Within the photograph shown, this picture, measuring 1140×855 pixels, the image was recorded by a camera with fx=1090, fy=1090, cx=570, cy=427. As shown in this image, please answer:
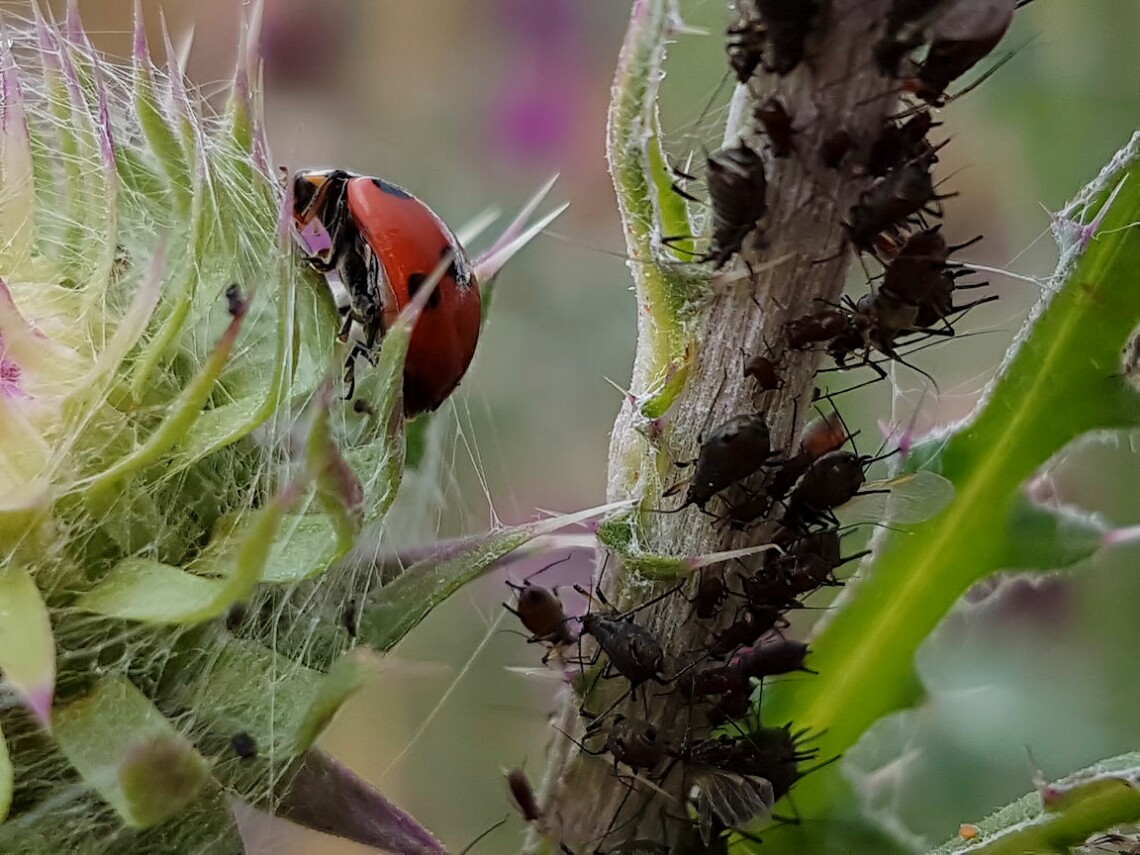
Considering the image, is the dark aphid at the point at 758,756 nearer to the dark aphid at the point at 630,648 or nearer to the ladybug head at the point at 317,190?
the dark aphid at the point at 630,648

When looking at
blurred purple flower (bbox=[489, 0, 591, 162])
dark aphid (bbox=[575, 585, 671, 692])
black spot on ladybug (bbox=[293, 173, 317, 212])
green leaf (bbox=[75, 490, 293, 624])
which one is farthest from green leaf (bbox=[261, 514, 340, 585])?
blurred purple flower (bbox=[489, 0, 591, 162])

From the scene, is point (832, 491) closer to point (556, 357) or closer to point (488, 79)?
point (556, 357)

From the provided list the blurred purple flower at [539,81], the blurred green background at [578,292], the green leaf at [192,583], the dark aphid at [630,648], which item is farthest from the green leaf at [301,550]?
the blurred purple flower at [539,81]

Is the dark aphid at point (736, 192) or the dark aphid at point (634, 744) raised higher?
the dark aphid at point (736, 192)

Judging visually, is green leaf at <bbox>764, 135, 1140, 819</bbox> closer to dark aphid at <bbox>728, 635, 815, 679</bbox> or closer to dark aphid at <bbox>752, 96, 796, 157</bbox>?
dark aphid at <bbox>728, 635, 815, 679</bbox>

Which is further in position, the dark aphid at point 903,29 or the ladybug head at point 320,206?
the ladybug head at point 320,206

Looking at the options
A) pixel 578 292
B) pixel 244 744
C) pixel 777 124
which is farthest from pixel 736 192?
pixel 578 292

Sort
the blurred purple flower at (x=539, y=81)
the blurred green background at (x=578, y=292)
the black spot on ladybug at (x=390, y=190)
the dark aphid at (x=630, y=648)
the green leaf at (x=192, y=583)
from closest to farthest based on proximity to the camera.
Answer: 1. the green leaf at (x=192, y=583)
2. the dark aphid at (x=630, y=648)
3. the black spot on ladybug at (x=390, y=190)
4. the blurred green background at (x=578, y=292)
5. the blurred purple flower at (x=539, y=81)
